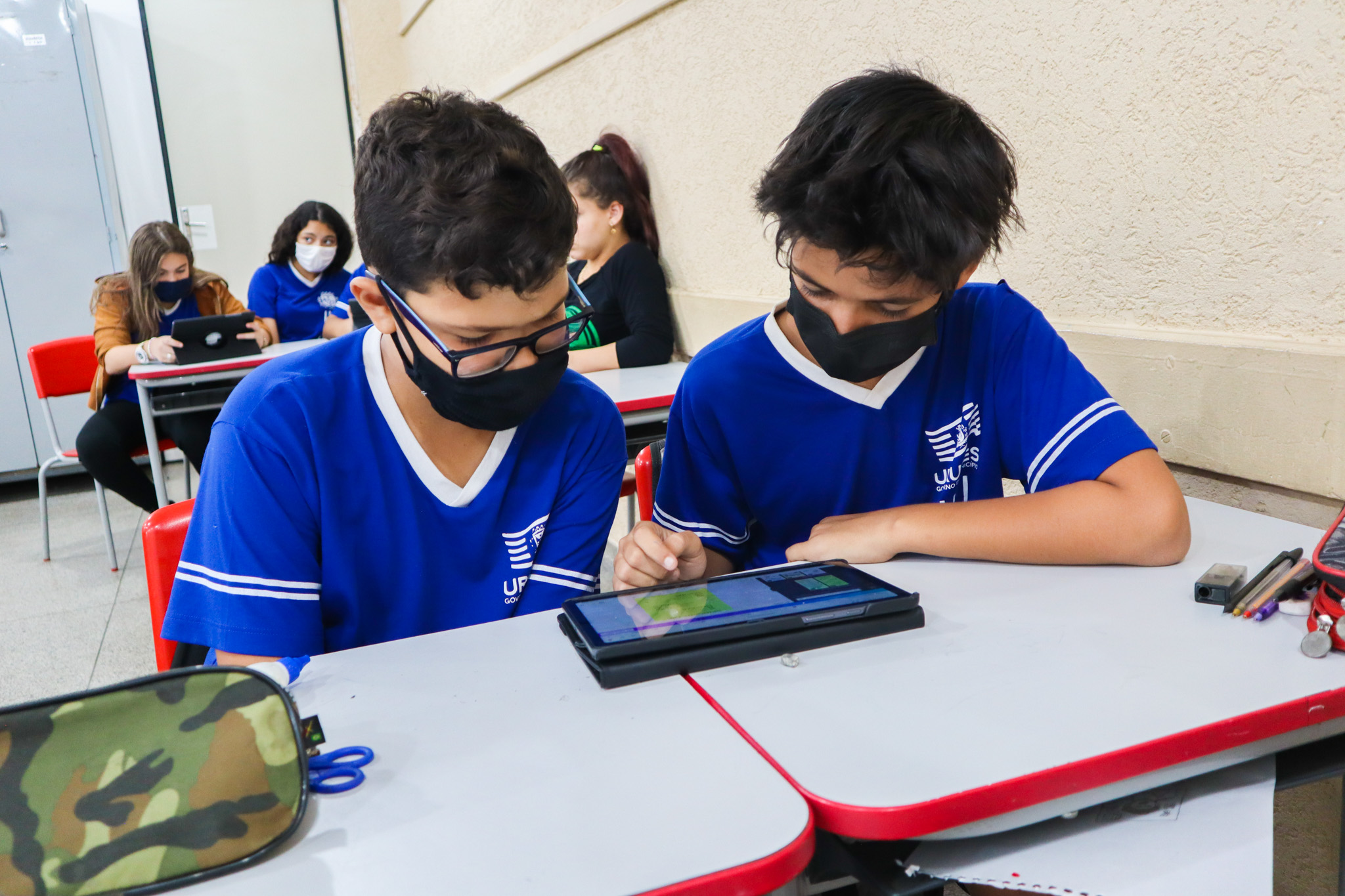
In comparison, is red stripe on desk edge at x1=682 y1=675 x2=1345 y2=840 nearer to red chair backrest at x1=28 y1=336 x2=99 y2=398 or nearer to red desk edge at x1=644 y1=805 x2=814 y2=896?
red desk edge at x1=644 y1=805 x2=814 y2=896

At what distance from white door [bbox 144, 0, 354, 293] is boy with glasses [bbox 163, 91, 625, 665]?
5119mm

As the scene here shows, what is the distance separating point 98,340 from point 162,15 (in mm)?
3044

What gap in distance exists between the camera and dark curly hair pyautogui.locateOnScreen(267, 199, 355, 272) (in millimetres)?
3840

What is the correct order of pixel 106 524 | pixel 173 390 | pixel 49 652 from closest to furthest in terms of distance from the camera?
pixel 49 652 → pixel 173 390 → pixel 106 524

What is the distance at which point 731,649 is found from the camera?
759 millimetres

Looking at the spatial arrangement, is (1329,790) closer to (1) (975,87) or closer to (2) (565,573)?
(2) (565,573)

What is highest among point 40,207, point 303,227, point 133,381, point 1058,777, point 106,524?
point 40,207

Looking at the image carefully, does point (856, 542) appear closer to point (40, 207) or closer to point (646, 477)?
point (646, 477)

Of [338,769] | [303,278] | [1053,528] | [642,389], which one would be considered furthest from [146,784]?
[303,278]

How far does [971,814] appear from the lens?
58cm

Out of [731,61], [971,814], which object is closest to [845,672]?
[971,814]

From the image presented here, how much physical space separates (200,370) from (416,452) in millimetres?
2320

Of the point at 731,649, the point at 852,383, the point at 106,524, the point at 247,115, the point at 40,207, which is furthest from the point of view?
the point at 247,115

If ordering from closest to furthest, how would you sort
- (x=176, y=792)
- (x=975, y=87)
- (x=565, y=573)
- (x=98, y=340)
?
1. (x=176, y=792)
2. (x=565, y=573)
3. (x=975, y=87)
4. (x=98, y=340)
